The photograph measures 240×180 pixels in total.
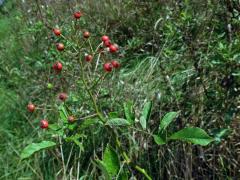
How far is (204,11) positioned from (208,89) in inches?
35.4

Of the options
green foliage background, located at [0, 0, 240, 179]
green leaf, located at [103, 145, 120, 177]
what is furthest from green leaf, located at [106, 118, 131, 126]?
green foliage background, located at [0, 0, 240, 179]

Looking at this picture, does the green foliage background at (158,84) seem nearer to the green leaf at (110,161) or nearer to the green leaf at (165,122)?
the green leaf at (165,122)

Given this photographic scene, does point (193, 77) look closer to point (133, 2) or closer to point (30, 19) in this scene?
point (133, 2)

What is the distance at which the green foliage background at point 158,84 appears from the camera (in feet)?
7.05

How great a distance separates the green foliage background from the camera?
7.05 ft

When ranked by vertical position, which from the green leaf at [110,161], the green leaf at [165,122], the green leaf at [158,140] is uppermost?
the green leaf at [165,122]

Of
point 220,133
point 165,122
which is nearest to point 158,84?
point 220,133

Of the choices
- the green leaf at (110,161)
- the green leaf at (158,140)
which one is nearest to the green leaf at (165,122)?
the green leaf at (158,140)

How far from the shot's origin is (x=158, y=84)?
108 inches

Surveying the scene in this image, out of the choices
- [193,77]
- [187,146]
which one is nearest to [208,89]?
[193,77]

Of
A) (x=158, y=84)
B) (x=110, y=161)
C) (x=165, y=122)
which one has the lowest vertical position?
(x=110, y=161)

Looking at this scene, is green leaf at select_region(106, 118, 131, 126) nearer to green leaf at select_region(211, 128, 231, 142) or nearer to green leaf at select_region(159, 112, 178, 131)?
green leaf at select_region(159, 112, 178, 131)

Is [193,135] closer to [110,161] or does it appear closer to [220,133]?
[110,161]

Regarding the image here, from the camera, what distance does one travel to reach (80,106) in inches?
107
